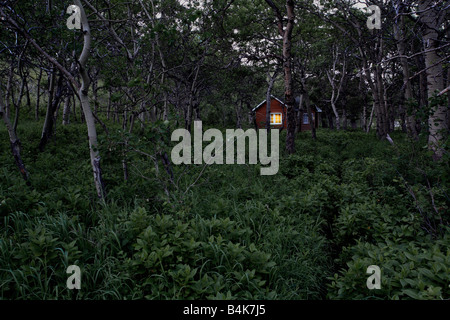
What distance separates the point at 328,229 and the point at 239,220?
5.79ft

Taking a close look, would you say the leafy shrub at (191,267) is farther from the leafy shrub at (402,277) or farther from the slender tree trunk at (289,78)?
the slender tree trunk at (289,78)

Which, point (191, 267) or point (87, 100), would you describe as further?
point (87, 100)

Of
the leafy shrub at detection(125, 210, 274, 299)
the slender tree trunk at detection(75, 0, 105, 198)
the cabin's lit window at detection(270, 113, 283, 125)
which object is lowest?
the leafy shrub at detection(125, 210, 274, 299)

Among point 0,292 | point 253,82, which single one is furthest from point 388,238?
point 253,82

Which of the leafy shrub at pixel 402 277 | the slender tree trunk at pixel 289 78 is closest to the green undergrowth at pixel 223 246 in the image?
the leafy shrub at pixel 402 277

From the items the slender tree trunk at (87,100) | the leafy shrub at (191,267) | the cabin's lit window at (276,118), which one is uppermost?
the cabin's lit window at (276,118)

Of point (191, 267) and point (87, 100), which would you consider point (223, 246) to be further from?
point (87, 100)

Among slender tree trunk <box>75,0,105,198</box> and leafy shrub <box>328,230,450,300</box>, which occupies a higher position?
slender tree trunk <box>75,0,105,198</box>

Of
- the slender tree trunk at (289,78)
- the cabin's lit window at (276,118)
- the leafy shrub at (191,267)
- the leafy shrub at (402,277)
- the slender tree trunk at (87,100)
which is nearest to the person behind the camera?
the leafy shrub at (402,277)

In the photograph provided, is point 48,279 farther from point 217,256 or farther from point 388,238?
point 388,238

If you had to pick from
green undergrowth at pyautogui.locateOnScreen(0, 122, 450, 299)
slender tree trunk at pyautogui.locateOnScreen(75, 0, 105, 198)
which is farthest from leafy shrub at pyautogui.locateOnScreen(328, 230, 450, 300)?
slender tree trunk at pyautogui.locateOnScreen(75, 0, 105, 198)

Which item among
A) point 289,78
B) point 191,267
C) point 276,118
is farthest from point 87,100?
point 276,118

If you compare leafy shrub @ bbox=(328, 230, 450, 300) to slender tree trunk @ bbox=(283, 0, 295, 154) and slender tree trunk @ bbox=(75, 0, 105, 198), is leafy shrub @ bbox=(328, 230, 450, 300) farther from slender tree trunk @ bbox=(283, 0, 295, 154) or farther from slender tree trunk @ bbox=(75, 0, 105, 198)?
slender tree trunk @ bbox=(283, 0, 295, 154)

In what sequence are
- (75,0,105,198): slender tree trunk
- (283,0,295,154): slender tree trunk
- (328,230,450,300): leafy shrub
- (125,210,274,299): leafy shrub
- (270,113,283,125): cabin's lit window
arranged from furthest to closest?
→ (270,113,283,125): cabin's lit window < (283,0,295,154): slender tree trunk < (75,0,105,198): slender tree trunk < (125,210,274,299): leafy shrub < (328,230,450,300): leafy shrub
